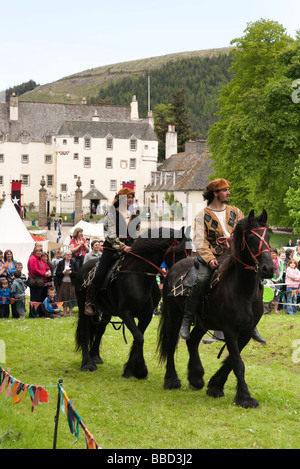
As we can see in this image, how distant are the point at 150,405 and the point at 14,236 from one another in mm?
18210

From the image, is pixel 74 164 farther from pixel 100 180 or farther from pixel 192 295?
→ pixel 192 295

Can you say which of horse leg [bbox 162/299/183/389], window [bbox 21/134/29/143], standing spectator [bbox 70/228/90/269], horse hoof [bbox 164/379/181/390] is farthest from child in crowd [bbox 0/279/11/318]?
window [bbox 21/134/29/143]

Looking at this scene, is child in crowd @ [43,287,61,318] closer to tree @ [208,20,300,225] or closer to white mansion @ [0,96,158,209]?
tree @ [208,20,300,225]

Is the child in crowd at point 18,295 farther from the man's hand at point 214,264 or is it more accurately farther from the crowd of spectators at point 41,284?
the man's hand at point 214,264

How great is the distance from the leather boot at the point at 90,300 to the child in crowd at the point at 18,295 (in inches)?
303

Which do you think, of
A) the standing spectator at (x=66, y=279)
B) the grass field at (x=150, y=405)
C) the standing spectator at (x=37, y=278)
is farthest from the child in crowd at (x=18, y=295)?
the grass field at (x=150, y=405)

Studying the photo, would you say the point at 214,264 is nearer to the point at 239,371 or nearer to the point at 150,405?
the point at 239,371

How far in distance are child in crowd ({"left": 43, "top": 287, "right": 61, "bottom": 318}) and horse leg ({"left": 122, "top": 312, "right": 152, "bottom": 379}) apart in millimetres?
8946

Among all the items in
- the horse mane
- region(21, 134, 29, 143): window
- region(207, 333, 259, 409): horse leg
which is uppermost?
region(21, 134, 29, 143): window

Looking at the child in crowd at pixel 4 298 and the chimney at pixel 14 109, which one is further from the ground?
the chimney at pixel 14 109

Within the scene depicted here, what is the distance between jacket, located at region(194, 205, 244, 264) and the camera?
370 inches

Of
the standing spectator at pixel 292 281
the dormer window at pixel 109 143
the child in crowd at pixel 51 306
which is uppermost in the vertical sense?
the dormer window at pixel 109 143

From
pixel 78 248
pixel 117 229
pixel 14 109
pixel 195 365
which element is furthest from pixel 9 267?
pixel 14 109

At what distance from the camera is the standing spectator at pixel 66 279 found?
19.8 m
